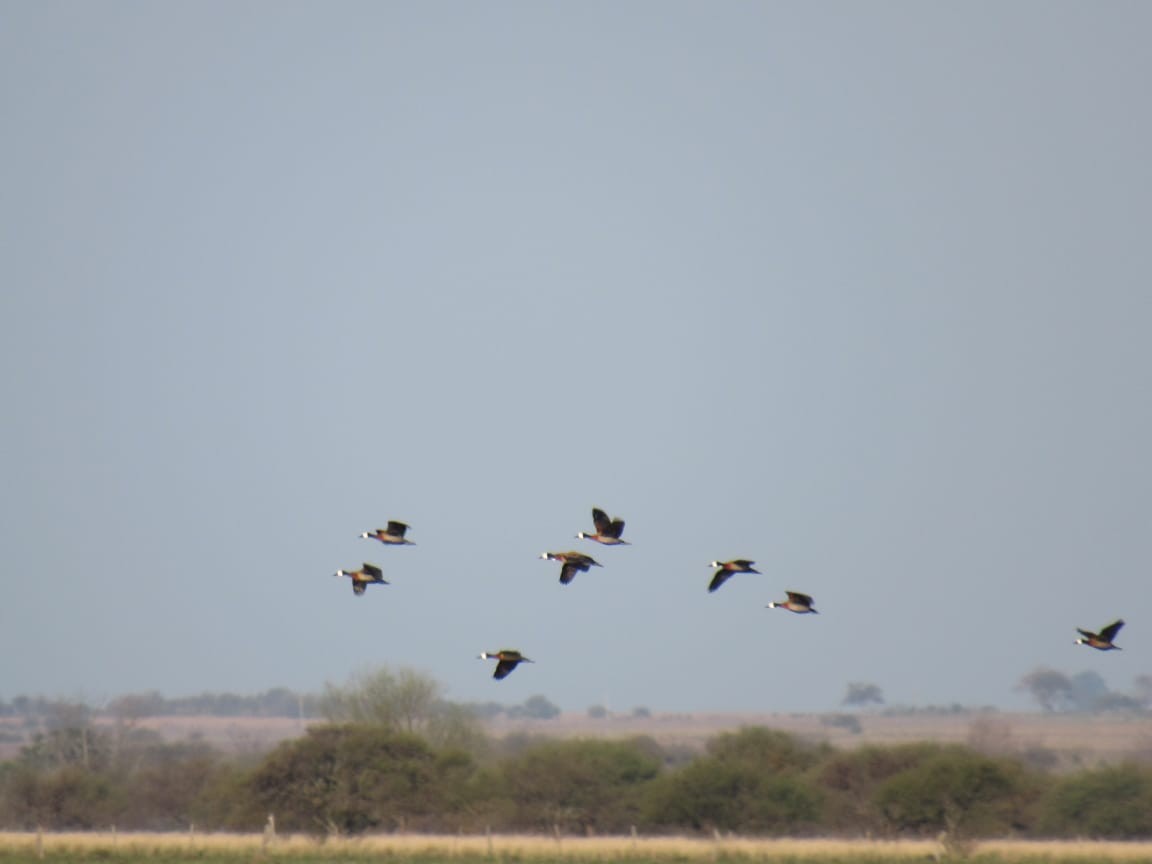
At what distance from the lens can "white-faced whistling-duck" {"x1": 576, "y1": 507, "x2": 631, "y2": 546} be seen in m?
39.4

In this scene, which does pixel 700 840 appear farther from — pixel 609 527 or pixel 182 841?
pixel 609 527

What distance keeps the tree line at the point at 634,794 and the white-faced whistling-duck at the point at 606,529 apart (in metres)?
22.0

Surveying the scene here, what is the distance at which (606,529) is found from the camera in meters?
40.2

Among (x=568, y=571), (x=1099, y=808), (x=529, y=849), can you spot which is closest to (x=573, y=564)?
(x=568, y=571)

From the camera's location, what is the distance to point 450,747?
71.3 meters

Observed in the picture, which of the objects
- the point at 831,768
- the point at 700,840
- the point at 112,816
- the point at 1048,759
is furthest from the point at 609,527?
the point at 1048,759

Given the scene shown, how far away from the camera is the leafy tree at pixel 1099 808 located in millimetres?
62812

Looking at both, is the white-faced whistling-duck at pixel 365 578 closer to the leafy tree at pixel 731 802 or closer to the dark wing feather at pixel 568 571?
the dark wing feather at pixel 568 571

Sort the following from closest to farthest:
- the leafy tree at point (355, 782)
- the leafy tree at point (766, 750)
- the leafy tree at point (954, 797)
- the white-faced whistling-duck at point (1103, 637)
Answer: the white-faced whistling-duck at point (1103, 637) < the leafy tree at point (954, 797) < the leafy tree at point (355, 782) < the leafy tree at point (766, 750)

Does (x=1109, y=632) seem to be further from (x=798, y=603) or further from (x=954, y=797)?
(x=954, y=797)

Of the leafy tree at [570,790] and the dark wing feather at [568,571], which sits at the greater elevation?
the dark wing feather at [568,571]

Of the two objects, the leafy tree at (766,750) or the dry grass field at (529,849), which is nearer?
the dry grass field at (529,849)

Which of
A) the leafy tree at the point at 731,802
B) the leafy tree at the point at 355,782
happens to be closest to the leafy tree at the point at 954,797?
the leafy tree at the point at 731,802

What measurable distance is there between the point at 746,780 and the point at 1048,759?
51901 mm
